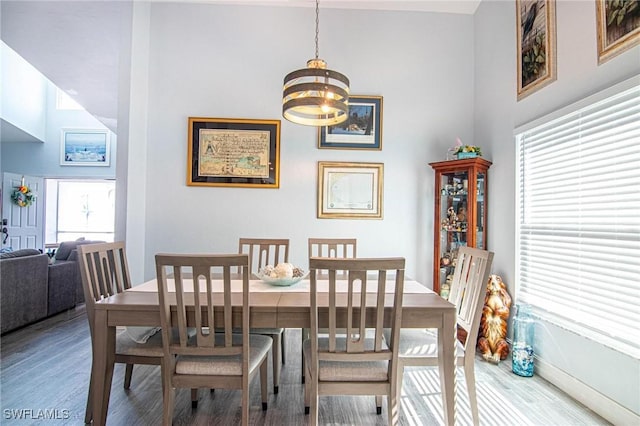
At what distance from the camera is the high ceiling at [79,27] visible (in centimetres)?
348

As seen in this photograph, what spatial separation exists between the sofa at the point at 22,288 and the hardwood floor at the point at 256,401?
62 centimetres

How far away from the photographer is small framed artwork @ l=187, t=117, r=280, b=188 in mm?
3479

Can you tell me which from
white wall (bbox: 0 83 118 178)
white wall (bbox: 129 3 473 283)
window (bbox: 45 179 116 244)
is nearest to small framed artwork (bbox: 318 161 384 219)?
white wall (bbox: 129 3 473 283)

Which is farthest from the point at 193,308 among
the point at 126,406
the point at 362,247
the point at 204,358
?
the point at 362,247

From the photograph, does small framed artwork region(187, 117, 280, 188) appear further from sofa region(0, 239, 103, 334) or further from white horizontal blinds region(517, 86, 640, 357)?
white horizontal blinds region(517, 86, 640, 357)

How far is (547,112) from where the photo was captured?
2453mm

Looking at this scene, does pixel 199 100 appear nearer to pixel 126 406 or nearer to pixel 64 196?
pixel 126 406

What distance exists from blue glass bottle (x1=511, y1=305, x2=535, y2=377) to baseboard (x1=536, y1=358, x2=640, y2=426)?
0.10 metres

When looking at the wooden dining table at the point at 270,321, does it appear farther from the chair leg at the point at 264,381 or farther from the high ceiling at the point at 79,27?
the high ceiling at the point at 79,27

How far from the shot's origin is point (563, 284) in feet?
7.55

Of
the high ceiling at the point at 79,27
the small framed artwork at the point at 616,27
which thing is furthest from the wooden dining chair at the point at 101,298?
the small framed artwork at the point at 616,27

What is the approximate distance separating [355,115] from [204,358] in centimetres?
277

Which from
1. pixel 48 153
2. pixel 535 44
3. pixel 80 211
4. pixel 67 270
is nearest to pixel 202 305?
pixel 535 44

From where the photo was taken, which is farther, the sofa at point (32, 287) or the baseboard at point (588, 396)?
the sofa at point (32, 287)
